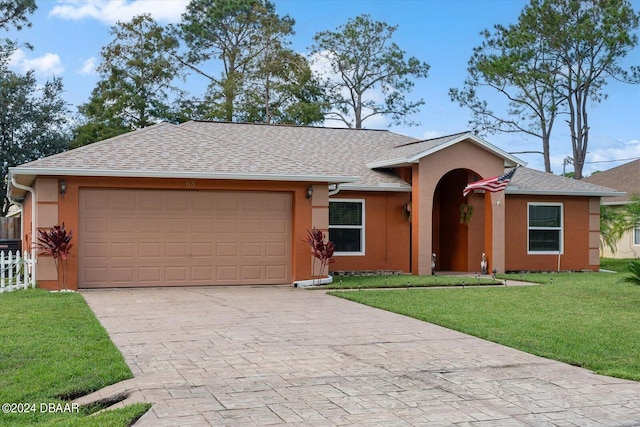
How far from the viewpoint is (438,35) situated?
99.0ft

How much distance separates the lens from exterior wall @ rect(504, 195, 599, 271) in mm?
21734

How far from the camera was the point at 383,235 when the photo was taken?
20.2m

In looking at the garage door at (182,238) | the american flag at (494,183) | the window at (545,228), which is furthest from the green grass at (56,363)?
the window at (545,228)

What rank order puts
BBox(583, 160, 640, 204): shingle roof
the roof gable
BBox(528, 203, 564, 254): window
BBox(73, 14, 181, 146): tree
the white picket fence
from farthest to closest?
BBox(73, 14, 181, 146): tree, BBox(583, 160, 640, 204): shingle roof, BBox(528, 203, 564, 254): window, the roof gable, the white picket fence

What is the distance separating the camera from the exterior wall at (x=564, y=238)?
71.3 feet

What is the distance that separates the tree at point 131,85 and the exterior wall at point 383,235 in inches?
803

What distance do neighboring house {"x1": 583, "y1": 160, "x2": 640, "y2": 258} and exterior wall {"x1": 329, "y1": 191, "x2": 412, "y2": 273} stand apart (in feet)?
40.6

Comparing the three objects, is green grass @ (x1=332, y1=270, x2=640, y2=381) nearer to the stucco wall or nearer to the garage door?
the garage door

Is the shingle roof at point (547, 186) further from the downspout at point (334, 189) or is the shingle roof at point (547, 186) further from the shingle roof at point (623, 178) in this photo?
the shingle roof at point (623, 178)

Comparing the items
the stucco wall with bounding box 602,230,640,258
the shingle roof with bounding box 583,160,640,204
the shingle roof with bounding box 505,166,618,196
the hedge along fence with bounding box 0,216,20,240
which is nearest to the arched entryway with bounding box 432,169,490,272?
the shingle roof with bounding box 505,166,618,196

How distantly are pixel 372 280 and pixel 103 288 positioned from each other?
21.2 feet

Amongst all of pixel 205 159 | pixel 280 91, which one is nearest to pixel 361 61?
pixel 280 91

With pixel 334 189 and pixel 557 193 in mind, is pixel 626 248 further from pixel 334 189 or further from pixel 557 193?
pixel 334 189

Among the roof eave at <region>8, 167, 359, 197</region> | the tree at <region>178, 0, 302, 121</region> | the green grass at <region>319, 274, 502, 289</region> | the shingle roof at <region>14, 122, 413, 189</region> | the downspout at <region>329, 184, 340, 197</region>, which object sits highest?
the tree at <region>178, 0, 302, 121</region>
